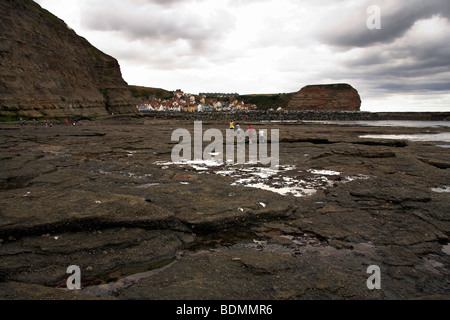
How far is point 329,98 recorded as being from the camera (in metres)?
138

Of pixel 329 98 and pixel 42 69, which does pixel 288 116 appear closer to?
pixel 42 69

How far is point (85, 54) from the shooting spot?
67.4m

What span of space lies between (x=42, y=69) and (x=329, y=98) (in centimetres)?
12512

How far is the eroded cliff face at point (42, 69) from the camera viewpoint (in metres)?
39.9

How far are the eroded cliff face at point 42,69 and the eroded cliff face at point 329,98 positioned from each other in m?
101

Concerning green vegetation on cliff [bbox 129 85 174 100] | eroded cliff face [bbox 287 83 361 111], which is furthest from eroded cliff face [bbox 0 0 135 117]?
green vegetation on cliff [bbox 129 85 174 100]

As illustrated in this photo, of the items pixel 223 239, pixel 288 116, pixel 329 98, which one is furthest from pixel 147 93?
pixel 223 239

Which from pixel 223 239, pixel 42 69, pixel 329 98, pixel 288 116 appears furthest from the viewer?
pixel 329 98

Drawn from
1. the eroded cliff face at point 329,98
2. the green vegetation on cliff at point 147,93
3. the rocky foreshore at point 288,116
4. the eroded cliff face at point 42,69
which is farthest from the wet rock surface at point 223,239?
the green vegetation on cliff at point 147,93

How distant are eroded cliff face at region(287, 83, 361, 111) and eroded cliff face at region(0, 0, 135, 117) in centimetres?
10084

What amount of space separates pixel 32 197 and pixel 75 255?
2641mm

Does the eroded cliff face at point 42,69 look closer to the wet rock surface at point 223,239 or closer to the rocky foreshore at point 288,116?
the rocky foreshore at point 288,116

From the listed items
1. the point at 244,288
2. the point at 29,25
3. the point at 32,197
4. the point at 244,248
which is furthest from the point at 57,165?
the point at 29,25
